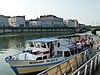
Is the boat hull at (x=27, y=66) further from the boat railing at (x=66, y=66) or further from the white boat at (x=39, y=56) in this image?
the boat railing at (x=66, y=66)

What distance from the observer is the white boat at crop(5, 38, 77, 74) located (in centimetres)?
2348

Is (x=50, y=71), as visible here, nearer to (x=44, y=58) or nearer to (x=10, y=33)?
(x=44, y=58)

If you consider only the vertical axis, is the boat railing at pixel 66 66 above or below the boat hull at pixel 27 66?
above

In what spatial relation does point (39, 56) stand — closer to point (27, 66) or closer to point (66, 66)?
point (27, 66)

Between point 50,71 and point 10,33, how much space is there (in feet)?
463

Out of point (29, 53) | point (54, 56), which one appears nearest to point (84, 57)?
point (54, 56)

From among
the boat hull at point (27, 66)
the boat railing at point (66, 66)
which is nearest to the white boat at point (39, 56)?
the boat hull at point (27, 66)

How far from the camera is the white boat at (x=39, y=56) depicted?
77.0 ft

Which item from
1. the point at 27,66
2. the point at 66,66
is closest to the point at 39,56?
the point at 27,66

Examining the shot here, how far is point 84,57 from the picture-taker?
2262cm

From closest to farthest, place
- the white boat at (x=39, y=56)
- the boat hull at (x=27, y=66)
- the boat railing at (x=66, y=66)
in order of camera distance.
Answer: the boat railing at (x=66, y=66), the boat hull at (x=27, y=66), the white boat at (x=39, y=56)

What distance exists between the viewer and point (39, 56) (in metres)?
25.0

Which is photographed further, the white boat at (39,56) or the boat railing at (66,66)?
the white boat at (39,56)

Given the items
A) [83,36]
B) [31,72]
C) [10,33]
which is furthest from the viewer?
[10,33]
